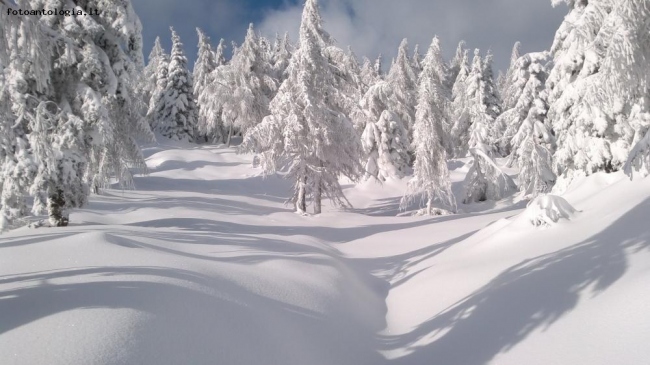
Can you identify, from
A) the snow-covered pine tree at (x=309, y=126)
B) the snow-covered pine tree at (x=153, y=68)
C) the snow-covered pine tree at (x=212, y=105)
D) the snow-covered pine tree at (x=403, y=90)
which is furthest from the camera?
the snow-covered pine tree at (x=153, y=68)

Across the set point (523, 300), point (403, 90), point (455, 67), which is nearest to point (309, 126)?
point (523, 300)

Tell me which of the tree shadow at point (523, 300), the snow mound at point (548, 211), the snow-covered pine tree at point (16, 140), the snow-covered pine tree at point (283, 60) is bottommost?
the tree shadow at point (523, 300)

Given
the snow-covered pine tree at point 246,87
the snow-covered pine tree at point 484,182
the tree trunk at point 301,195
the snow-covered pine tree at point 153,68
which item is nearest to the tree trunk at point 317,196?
the tree trunk at point 301,195

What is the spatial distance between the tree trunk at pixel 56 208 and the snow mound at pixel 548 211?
13193 mm

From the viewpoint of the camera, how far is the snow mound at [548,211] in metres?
8.84

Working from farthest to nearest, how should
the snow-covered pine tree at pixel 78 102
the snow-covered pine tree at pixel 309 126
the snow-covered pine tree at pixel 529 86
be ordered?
1. the snow-covered pine tree at pixel 529 86
2. the snow-covered pine tree at pixel 309 126
3. the snow-covered pine tree at pixel 78 102

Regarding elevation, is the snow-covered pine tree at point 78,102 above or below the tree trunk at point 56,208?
above

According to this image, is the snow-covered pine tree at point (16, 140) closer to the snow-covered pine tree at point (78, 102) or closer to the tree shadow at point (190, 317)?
the snow-covered pine tree at point (78, 102)

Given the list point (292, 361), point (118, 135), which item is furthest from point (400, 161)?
point (292, 361)

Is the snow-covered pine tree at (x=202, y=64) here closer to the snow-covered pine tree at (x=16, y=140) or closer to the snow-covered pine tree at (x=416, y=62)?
the snow-covered pine tree at (x=416, y=62)

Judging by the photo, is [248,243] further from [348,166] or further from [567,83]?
[567,83]

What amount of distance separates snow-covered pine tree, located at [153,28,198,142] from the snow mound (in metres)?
44.7

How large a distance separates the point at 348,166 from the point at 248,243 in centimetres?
1092

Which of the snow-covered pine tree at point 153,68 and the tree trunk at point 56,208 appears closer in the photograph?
the tree trunk at point 56,208
